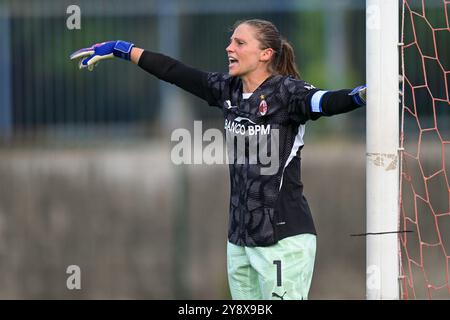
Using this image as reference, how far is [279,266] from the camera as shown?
4.22m

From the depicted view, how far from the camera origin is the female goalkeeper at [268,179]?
4.23 metres

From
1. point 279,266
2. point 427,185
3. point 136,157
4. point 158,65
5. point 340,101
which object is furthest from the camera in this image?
point 136,157

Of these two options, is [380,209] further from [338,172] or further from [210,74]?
[338,172]

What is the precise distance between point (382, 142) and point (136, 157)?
452 centimetres

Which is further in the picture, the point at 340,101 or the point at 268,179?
the point at 268,179

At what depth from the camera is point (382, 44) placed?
4328 mm

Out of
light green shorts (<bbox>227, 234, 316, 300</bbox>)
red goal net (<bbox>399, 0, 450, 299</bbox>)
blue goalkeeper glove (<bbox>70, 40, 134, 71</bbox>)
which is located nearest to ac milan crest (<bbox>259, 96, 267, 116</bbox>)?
light green shorts (<bbox>227, 234, 316, 300</bbox>)

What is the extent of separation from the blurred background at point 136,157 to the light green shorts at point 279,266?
156 inches

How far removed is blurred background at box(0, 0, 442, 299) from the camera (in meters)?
8.36

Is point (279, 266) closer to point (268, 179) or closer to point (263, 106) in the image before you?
point (268, 179)

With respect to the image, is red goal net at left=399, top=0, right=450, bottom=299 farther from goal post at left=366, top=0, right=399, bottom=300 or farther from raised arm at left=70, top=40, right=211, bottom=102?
raised arm at left=70, top=40, right=211, bottom=102

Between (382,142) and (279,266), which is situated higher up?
(382,142)

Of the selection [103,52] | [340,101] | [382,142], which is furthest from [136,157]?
[340,101]

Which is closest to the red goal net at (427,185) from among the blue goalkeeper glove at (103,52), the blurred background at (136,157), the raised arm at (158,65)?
the blurred background at (136,157)
